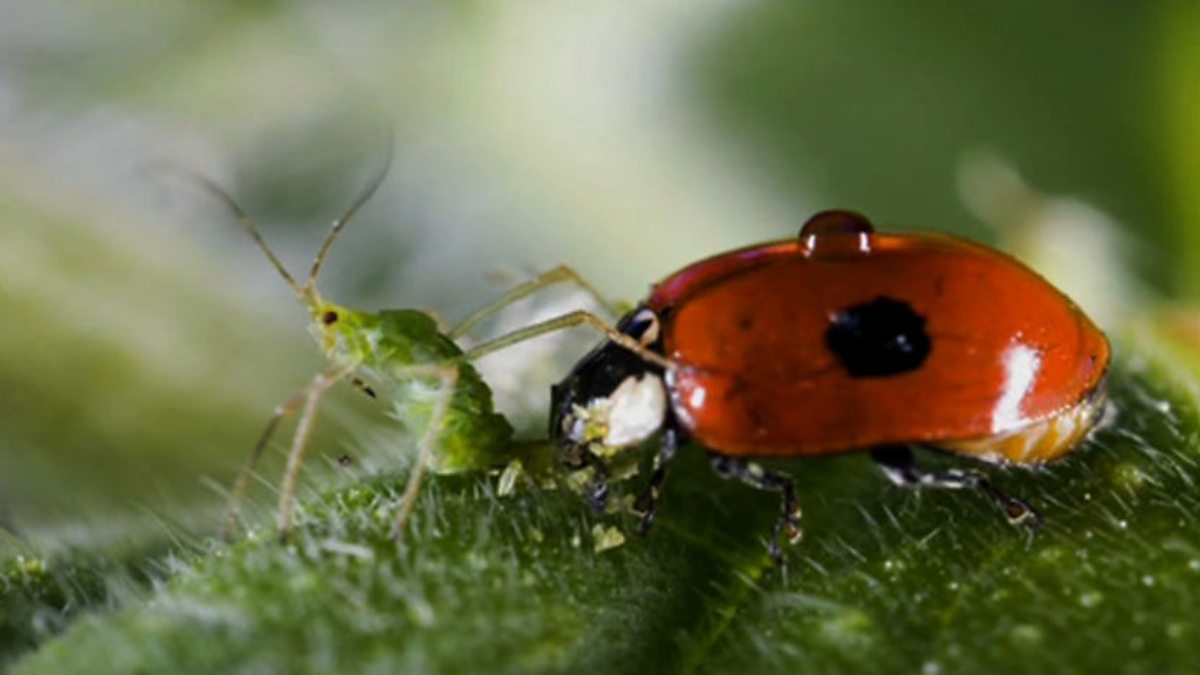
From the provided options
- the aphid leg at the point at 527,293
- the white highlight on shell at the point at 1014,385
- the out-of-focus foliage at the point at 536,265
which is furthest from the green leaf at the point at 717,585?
the aphid leg at the point at 527,293

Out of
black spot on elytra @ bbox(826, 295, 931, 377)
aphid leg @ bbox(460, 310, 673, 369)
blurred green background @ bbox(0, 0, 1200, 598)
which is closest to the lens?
black spot on elytra @ bbox(826, 295, 931, 377)

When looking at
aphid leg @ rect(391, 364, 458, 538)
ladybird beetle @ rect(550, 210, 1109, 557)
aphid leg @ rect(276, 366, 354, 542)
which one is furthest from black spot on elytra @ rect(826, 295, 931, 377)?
aphid leg @ rect(276, 366, 354, 542)

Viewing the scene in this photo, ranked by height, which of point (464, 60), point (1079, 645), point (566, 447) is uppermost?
point (464, 60)

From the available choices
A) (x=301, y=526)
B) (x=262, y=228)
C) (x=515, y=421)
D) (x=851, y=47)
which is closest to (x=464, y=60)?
(x=262, y=228)

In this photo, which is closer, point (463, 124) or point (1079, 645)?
point (1079, 645)

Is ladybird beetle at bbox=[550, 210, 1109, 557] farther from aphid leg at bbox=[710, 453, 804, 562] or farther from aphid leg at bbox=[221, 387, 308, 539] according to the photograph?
aphid leg at bbox=[221, 387, 308, 539]

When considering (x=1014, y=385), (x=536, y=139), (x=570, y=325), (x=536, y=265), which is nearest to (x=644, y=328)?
(x=570, y=325)

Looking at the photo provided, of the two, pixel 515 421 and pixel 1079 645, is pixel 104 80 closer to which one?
pixel 515 421
